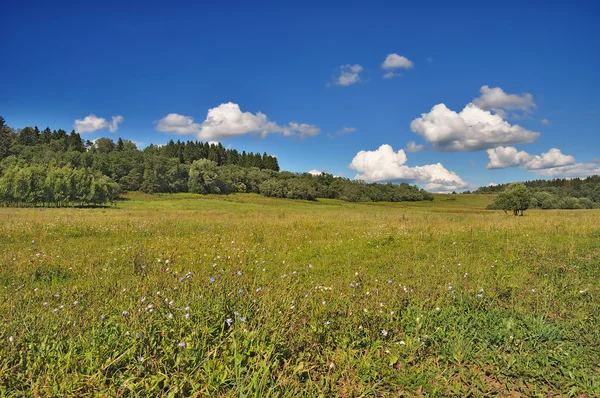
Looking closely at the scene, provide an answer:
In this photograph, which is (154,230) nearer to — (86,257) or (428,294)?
(86,257)

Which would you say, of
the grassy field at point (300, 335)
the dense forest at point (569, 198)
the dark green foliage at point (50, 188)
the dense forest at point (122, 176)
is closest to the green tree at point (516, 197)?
the dense forest at point (569, 198)

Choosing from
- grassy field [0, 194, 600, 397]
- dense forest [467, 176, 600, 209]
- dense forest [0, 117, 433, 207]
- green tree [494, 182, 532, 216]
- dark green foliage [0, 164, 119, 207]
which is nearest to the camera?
grassy field [0, 194, 600, 397]

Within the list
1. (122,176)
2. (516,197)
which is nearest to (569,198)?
(516,197)

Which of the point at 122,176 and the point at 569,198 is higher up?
the point at 122,176

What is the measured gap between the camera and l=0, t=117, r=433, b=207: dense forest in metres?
58.6

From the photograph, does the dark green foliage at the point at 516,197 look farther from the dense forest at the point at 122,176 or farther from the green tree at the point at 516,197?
the dense forest at the point at 122,176

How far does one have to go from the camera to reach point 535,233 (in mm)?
12938

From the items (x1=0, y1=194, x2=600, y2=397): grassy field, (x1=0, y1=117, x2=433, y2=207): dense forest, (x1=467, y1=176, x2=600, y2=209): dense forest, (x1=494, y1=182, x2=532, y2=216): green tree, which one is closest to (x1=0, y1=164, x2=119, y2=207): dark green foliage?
(x1=0, y1=117, x2=433, y2=207): dense forest

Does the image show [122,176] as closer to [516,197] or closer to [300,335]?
[516,197]

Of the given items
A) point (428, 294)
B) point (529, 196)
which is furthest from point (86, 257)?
point (529, 196)

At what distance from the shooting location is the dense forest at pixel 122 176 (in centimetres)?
5859

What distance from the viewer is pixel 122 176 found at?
97500 mm

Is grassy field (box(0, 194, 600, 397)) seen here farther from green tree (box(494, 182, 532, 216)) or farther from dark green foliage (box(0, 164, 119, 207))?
dark green foliage (box(0, 164, 119, 207))

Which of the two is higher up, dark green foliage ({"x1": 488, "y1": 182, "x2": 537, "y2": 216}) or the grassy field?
dark green foliage ({"x1": 488, "y1": 182, "x2": 537, "y2": 216})
